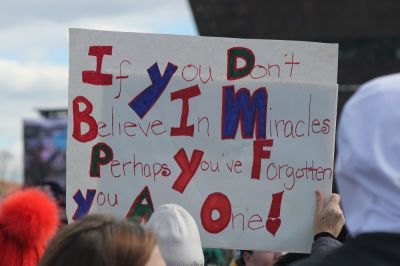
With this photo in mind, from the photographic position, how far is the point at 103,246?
5.50 feet

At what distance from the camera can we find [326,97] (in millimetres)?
2891

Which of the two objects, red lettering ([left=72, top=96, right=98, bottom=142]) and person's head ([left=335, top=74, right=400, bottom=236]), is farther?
red lettering ([left=72, top=96, right=98, bottom=142])

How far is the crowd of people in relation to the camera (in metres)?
1.28

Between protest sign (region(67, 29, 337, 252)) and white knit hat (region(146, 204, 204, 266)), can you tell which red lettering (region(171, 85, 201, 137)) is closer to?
protest sign (region(67, 29, 337, 252))

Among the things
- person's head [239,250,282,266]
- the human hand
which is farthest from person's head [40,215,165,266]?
person's head [239,250,282,266]

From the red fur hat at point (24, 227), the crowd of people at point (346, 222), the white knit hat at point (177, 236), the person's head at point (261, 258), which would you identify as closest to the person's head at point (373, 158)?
the crowd of people at point (346, 222)

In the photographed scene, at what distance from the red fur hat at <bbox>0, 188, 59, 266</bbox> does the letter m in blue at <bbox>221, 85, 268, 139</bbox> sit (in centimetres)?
67

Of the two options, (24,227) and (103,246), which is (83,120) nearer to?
(24,227)

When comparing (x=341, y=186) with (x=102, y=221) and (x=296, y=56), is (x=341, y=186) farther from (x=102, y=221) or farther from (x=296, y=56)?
(x=296, y=56)

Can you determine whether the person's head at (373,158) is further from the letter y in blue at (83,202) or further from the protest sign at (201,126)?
the letter y in blue at (83,202)

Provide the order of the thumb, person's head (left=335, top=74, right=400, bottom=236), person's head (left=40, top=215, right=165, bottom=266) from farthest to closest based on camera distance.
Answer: the thumb
person's head (left=40, top=215, right=165, bottom=266)
person's head (left=335, top=74, right=400, bottom=236)

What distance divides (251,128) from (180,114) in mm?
240

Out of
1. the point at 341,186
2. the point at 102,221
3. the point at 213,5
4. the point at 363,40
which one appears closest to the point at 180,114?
the point at 102,221

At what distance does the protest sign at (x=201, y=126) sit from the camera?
2.88m
